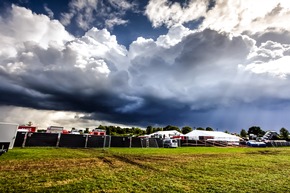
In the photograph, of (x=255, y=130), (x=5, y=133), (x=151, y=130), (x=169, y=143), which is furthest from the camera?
(x=255, y=130)

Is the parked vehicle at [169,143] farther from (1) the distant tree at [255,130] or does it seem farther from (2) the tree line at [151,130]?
(1) the distant tree at [255,130]

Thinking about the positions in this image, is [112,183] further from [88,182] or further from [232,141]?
[232,141]

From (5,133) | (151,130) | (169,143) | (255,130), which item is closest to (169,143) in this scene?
(169,143)

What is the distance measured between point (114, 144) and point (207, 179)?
2467 centimetres

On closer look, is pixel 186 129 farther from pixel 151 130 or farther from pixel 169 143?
pixel 169 143

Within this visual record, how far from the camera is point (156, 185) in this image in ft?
24.0

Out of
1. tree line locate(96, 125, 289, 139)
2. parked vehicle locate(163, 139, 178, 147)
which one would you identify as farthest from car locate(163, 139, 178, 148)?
tree line locate(96, 125, 289, 139)

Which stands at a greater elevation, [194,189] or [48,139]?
[48,139]

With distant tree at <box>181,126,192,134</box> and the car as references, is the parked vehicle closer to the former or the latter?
the car

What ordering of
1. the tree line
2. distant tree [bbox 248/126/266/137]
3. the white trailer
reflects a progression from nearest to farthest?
1. the white trailer
2. the tree line
3. distant tree [bbox 248/126/266/137]

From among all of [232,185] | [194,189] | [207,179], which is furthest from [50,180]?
[232,185]

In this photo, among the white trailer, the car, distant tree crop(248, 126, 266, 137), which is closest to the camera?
the white trailer

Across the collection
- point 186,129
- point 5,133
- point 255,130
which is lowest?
point 5,133

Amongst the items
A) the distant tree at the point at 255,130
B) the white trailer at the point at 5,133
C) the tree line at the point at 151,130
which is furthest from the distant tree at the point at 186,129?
the white trailer at the point at 5,133
